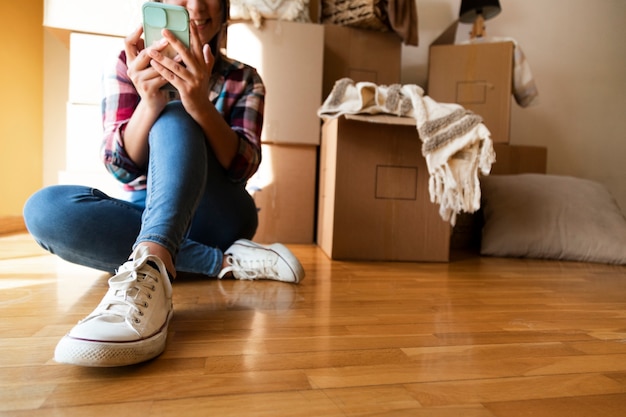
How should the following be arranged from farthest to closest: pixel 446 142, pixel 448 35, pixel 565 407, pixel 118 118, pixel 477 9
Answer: pixel 448 35 → pixel 477 9 → pixel 446 142 → pixel 118 118 → pixel 565 407

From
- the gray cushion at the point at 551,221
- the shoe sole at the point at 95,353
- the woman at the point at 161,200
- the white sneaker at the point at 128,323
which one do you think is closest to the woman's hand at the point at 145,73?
the woman at the point at 161,200

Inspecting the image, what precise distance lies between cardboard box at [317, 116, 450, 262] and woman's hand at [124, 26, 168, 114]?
25.1 inches

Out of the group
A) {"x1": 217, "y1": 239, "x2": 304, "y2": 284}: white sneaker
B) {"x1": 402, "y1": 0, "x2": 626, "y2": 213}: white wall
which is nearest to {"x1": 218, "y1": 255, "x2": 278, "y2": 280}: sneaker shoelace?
{"x1": 217, "y1": 239, "x2": 304, "y2": 284}: white sneaker

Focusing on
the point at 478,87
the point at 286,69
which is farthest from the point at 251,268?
the point at 478,87

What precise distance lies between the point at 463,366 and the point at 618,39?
2.46 m

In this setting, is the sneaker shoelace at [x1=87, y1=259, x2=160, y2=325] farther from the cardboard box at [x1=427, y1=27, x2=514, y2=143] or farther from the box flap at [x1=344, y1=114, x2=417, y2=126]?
the cardboard box at [x1=427, y1=27, x2=514, y2=143]

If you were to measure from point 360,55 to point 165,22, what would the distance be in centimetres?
114

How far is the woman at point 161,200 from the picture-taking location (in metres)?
0.48

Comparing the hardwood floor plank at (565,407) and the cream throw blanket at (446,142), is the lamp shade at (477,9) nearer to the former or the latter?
the cream throw blanket at (446,142)

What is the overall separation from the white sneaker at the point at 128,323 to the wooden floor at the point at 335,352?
0.06 ft

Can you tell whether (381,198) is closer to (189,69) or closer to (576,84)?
(189,69)

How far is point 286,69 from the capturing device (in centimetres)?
150

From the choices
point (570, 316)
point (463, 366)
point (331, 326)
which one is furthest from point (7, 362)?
point (570, 316)

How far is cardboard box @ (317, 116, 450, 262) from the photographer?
1214 mm
